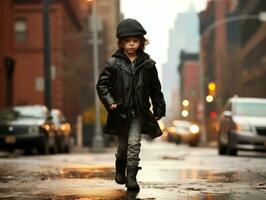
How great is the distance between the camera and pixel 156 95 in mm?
7883

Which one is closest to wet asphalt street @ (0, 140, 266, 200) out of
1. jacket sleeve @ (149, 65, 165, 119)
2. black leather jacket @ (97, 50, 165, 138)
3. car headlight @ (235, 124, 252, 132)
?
black leather jacket @ (97, 50, 165, 138)

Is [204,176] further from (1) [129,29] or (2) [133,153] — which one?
(1) [129,29]

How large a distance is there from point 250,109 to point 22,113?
21.5ft

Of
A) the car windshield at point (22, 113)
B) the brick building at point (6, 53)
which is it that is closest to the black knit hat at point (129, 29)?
the car windshield at point (22, 113)

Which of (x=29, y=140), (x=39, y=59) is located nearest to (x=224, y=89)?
(x=39, y=59)

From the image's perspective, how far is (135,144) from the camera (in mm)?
7602

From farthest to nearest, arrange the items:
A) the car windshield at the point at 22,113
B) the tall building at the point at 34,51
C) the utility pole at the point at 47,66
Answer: the tall building at the point at 34,51, the utility pole at the point at 47,66, the car windshield at the point at 22,113

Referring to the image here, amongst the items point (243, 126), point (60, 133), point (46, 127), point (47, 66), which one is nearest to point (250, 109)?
point (243, 126)

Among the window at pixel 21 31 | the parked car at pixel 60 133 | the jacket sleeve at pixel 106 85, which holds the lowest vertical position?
the parked car at pixel 60 133

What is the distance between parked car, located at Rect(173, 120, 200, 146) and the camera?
44.7 metres

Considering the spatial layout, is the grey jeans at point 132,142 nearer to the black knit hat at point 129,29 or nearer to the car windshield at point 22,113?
the black knit hat at point 129,29

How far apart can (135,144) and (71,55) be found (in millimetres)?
50448

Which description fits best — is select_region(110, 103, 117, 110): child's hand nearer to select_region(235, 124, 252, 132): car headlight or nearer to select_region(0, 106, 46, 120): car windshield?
select_region(235, 124, 252, 132): car headlight

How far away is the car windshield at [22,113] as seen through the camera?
2091cm
